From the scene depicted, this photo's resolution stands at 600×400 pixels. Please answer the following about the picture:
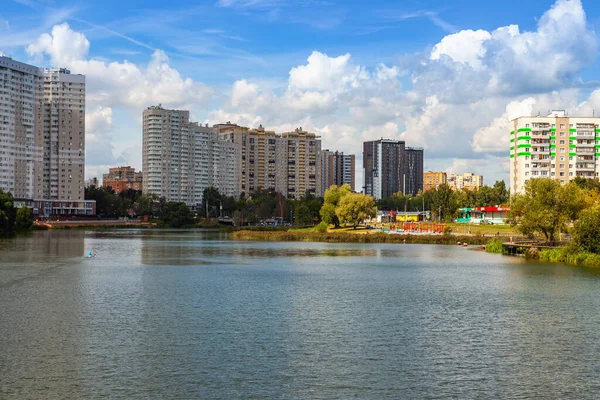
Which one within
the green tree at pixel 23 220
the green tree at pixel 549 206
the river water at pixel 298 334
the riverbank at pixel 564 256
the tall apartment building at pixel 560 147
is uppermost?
the tall apartment building at pixel 560 147

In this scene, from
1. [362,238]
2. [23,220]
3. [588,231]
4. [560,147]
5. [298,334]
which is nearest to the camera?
[298,334]

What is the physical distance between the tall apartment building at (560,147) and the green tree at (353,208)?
48.2 metres

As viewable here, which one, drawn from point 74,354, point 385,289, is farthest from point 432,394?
point 385,289

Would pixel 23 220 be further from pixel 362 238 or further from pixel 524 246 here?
pixel 524 246

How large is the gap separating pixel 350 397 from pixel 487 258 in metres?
64.2

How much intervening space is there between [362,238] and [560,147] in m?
71.5

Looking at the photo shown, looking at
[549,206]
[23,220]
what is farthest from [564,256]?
[23,220]

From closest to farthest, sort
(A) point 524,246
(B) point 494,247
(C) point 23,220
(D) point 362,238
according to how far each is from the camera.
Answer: (A) point 524,246, (B) point 494,247, (D) point 362,238, (C) point 23,220

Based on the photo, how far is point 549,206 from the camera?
8438 cm

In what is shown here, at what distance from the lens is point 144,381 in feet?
85.6

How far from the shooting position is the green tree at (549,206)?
Answer: 8338 cm

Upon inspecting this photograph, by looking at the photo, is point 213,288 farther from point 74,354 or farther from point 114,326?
point 74,354

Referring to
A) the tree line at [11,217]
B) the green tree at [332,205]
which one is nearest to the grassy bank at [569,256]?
the green tree at [332,205]

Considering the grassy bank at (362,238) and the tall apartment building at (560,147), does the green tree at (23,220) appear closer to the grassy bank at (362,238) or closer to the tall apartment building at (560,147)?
the grassy bank at (362,238)
